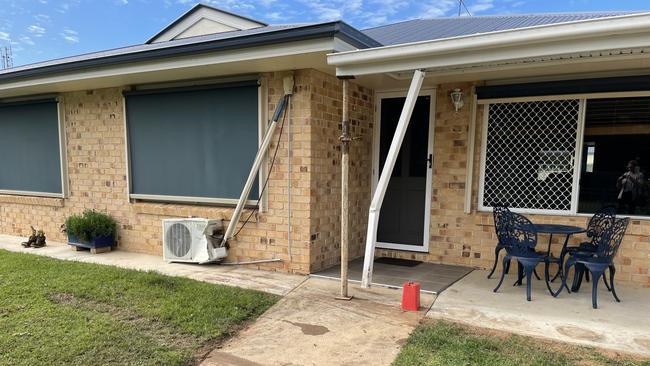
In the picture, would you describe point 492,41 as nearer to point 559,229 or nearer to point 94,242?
point 559,229

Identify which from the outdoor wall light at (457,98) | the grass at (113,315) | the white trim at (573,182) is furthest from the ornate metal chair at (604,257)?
the grass at (113,315)

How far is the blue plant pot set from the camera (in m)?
5.83

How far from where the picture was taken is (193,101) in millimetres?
5293

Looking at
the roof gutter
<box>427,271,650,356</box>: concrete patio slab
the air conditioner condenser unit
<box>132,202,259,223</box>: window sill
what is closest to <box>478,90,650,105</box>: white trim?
the roof gutter

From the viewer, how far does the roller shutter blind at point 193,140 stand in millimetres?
4996

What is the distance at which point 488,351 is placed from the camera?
283cm

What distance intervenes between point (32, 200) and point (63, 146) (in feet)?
4.22

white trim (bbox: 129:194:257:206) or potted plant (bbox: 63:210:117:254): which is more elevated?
white trim (bbox: 129:194:257:206)

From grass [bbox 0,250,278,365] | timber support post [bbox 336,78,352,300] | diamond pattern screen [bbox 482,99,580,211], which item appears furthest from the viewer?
diamond pattern screen [bbox 482,99,580,211]

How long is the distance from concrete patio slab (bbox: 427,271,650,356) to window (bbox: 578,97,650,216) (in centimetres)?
97

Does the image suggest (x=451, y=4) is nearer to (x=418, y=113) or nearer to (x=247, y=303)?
(x=418, y=113)

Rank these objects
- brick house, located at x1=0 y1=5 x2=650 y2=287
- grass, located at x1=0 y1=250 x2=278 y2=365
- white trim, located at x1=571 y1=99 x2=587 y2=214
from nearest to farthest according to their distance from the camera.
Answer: grass, located at x1=0 y1=250 x2=278 y2=365, brick house, located at x1=0 y1=5 x2=650 y2=287, white trim, located at x1=571 y1=99 x2=587 y2=214

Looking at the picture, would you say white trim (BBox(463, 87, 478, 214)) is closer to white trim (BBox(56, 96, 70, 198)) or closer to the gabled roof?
the gabled roof

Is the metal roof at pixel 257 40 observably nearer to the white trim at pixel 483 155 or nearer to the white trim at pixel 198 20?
the white trim at pixel 483 155
